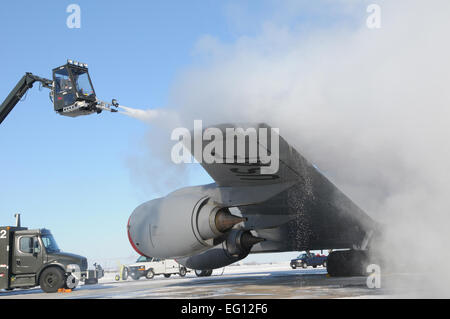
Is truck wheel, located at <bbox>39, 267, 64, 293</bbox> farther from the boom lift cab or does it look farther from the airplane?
the boom lift cab

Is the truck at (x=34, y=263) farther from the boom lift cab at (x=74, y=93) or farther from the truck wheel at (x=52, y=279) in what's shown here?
the boom lift cab at (x=74, y=93)

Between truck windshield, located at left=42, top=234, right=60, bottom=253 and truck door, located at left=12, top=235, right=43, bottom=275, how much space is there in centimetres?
24

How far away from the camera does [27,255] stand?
1560cm

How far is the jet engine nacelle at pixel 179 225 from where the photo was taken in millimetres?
9227

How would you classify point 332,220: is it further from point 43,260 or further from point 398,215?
point 43,260

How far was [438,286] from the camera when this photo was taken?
6.56 metres

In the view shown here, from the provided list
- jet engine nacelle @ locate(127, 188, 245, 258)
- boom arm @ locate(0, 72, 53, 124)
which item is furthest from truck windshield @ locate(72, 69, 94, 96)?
Result: jet engine nacelle @ locate(127, 188, 245, 258)

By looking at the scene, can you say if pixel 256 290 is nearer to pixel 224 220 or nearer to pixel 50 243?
pixel 224 220

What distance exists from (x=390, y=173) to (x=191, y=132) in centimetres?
375

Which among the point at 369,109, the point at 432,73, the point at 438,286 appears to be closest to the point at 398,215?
the point at 438,286

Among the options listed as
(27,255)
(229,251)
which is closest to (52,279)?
(27,255)

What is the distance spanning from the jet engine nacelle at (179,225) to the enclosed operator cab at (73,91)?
3.37 metres

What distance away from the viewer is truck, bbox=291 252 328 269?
31133mm

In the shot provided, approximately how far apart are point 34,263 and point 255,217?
8.93m
